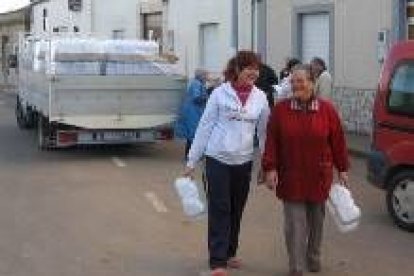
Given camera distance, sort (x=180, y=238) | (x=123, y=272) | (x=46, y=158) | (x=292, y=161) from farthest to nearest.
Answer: (x=46, y=158) → (x=180, y=238) → (x=123, y=272) → (x=292, y=161)

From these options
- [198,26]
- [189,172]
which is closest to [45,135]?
[189,172]

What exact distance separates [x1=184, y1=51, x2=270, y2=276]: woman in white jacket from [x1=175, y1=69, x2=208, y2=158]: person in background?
22.5 ft

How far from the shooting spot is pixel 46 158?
16.5 meters

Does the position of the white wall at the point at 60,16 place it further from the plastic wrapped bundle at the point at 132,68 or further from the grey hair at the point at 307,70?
the grey hair at the point at 307,70

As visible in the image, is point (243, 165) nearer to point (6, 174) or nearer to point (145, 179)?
point (145, 179)

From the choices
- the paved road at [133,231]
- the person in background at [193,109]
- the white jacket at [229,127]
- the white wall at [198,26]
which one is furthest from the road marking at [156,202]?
the white wall at [198,26]

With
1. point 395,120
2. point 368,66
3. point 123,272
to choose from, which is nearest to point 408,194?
point 395,120

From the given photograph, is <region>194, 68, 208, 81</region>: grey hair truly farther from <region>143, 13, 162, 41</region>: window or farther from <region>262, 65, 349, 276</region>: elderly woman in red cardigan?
<region>143, 13, 162, 41</region>: window

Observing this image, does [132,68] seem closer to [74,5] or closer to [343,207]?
[343,207]

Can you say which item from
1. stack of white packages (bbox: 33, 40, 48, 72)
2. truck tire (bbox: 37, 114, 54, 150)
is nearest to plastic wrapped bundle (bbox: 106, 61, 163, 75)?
stack of white packages (bbox: 33, 40, 48, 72)

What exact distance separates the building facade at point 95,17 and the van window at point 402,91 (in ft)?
67.9

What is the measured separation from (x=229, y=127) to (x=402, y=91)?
3.00m

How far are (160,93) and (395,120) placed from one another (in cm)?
708

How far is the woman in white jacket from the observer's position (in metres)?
7.62
